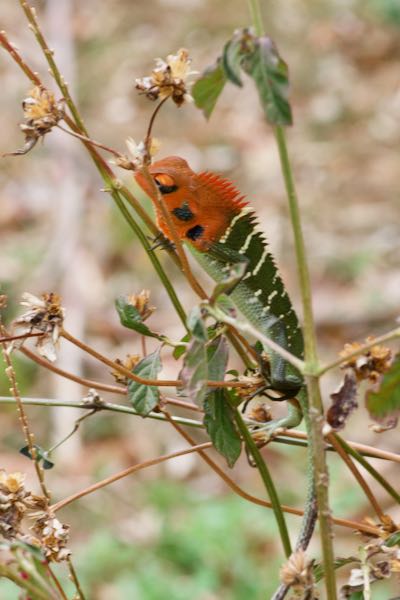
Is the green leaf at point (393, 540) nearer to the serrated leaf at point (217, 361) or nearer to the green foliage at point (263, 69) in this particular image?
the serrated leaf at point (217, 361)

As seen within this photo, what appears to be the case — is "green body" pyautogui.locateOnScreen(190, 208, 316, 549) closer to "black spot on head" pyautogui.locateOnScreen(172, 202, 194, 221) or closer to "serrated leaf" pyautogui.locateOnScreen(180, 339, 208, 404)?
"black spot on head" pyautogui.locateOnScreen(172, 202, 194, 221)

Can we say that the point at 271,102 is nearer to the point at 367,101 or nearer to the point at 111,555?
the point at 111,555

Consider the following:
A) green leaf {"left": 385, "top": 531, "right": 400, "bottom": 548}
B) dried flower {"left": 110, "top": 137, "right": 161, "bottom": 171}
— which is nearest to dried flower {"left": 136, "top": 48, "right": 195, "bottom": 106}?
dried flower {"left": 110, "top": 137, "right": 161, "bottom": 171}

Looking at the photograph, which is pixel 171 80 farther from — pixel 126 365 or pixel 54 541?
pixel 54 541

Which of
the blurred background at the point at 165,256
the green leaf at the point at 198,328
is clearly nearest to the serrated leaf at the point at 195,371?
the green leaf at the point at 198,328

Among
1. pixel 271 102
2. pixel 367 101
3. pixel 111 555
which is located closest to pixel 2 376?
pixel 111 555

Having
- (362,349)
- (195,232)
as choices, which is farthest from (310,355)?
(195,232)
